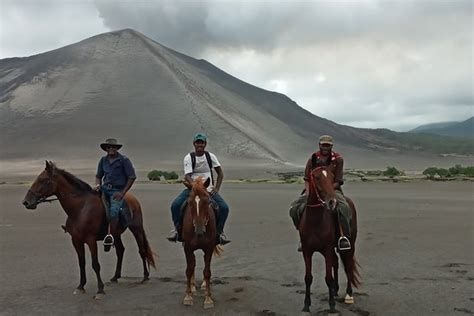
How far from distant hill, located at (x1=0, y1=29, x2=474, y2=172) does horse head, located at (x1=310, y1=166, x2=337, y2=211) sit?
82.2 m

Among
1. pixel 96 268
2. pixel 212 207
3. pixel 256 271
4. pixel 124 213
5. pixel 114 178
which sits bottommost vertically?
pixel 256 271

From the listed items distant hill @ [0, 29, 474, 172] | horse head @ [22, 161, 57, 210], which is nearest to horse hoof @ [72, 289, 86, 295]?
horse head @ [22, 161, 57, 210]

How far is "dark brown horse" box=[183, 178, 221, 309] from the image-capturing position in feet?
26.7

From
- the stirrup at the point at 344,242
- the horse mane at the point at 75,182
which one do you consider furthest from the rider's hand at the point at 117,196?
the stirrup at the point at 344,242

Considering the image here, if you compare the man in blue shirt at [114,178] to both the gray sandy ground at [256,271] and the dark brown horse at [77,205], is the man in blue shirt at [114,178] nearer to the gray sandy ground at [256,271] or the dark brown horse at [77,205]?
the dark brown horse at [77,205]

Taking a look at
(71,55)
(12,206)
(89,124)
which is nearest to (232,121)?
(89,124)

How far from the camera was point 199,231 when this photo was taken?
26.6ft

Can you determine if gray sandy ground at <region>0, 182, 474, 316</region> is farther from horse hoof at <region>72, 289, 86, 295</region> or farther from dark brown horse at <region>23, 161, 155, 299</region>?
dark brown horse at <region>23, 161, 155, 299</region>

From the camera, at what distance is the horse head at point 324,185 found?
291 inches

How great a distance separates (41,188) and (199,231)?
10.4 feet

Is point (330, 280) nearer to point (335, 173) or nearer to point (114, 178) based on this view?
point (335, 173)

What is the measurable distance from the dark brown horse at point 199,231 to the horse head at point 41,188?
2.59 metres

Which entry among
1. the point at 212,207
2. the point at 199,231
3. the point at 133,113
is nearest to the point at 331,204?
the point at 199,231

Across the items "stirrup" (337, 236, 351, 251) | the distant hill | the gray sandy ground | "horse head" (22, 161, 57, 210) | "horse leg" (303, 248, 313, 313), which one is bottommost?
the gray sandy ground
